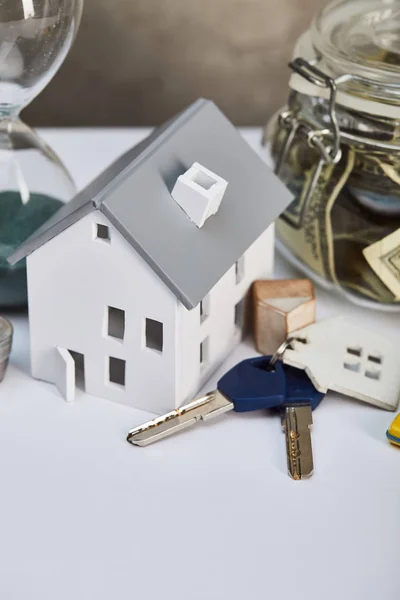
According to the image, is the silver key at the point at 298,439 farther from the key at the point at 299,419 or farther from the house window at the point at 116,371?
the house window at the point at 116,371

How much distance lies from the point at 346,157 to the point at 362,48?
0.30 ft

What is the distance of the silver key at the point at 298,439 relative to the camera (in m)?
0.55

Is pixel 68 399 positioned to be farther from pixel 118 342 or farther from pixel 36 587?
pixel 36 587

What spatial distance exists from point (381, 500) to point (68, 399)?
0.68ft

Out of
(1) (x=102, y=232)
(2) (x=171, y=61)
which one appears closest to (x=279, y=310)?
(1) (x=102, y=232)

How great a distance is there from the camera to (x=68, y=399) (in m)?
0.60

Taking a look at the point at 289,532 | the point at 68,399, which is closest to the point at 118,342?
the point at 68,399

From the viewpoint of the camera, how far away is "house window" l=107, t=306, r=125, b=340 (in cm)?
60

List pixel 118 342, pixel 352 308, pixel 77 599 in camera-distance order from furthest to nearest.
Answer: pixel 352 308, pixel 118 342, pixel 77 599

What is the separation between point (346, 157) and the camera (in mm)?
653

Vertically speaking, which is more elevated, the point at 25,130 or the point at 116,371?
the point at 25,130

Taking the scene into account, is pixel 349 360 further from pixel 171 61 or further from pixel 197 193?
pixel 171 61

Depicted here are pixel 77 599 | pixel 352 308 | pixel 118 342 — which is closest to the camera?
pixel 77 599

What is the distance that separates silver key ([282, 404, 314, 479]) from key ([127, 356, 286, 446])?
0.5 inches
